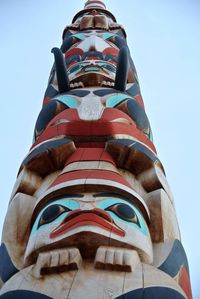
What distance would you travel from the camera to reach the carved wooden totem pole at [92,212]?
9.05 feet

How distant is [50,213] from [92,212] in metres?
0.35

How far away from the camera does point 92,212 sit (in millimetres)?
3111

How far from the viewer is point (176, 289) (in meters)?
2.66

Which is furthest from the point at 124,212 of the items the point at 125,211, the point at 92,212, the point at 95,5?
the point at 95,5

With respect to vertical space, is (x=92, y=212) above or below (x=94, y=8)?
below

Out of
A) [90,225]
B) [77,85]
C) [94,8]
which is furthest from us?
[94,8]

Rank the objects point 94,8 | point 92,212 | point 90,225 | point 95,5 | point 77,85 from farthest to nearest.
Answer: point 95,5
point 94,8
point 77,85
point 92,212
point 90,225

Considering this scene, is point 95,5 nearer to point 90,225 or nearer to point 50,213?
point 50,213

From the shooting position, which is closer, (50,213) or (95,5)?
(50,213)

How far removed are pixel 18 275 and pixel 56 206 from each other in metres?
0.58

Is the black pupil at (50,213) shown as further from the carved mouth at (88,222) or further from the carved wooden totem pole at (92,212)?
the carved mouth at (88,222)

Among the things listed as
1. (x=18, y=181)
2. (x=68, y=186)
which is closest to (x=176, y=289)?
(x=68, y=186)

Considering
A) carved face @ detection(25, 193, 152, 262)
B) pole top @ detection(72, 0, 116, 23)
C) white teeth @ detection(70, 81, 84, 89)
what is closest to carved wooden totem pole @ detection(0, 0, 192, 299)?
carved face @ detection(25, 193, 152, 262)

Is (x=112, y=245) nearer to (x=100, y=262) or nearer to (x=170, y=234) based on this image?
(x=100, y=262)
